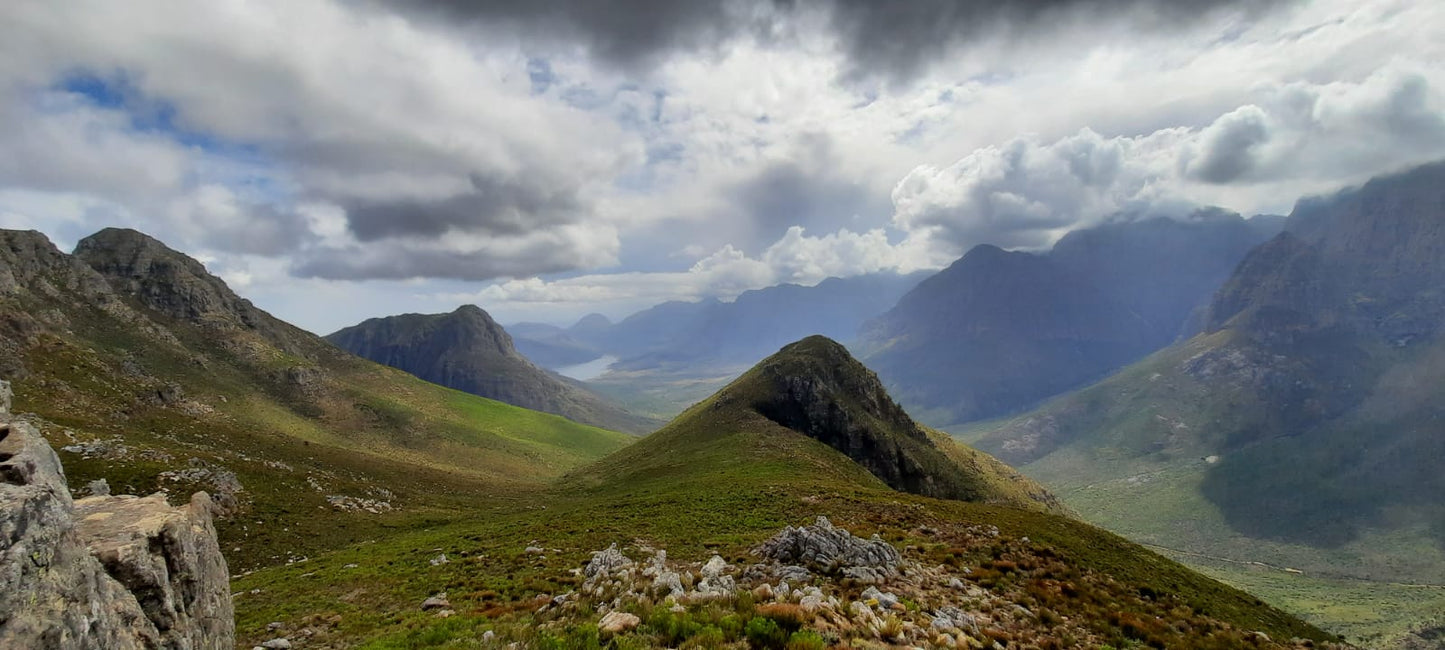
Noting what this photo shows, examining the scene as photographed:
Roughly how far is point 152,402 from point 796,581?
97.0 metres

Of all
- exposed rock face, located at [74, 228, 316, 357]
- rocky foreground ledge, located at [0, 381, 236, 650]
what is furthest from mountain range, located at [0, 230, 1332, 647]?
exposed rock face, located at [74, 228, 316, 357]

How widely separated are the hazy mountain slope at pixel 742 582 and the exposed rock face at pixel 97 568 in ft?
17.8

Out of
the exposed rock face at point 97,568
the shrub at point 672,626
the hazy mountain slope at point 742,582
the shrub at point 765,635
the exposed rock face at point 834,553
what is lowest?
the hazy mountain slope at point 742,582

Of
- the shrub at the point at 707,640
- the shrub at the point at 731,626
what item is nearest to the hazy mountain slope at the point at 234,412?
the shrub at the point at 731,626

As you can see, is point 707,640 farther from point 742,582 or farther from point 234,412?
point 234,412

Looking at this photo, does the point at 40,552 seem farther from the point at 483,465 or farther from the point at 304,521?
the point at 483,465

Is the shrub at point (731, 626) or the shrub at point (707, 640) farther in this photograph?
the shrub at point (731, 626)

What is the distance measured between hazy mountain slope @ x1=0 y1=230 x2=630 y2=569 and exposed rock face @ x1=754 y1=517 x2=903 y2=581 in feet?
128

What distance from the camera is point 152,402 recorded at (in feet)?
237

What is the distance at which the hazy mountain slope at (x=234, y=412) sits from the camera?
1804 inches

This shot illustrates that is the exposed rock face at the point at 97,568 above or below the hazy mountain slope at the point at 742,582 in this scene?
above

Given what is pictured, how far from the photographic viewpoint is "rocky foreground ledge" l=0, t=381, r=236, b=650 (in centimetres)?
844

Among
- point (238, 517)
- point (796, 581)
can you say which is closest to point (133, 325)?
point (238, 517)

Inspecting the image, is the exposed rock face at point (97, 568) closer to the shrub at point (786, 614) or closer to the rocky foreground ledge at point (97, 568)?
the rocky foreground ledge at point (97, 568)
